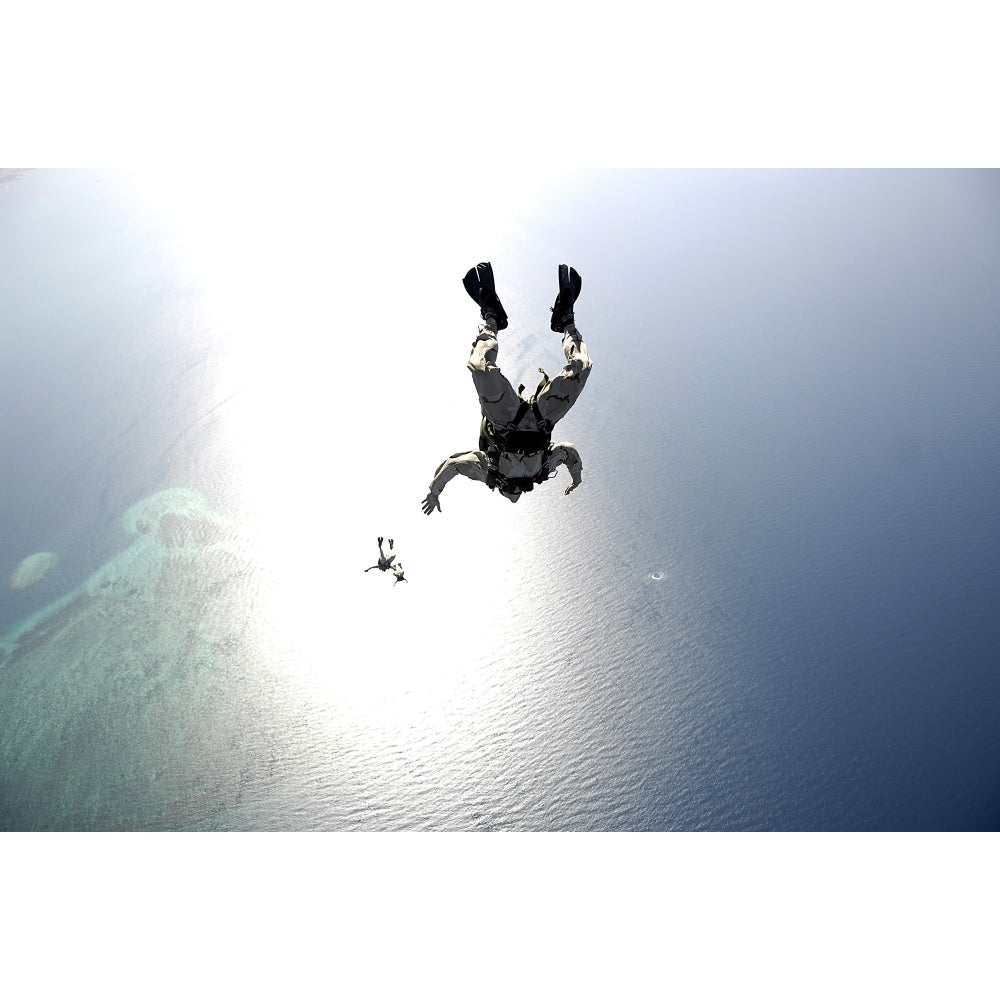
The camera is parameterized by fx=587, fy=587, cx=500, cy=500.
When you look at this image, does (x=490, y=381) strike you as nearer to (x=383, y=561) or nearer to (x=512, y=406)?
(x=512, y=406)

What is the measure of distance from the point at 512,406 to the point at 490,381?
587mm

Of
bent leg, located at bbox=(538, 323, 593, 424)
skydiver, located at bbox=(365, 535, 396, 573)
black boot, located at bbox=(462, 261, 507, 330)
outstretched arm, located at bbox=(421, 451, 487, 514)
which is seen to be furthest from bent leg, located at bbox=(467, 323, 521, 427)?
skydiver, located at bbox=(365, 535, 396, 573)

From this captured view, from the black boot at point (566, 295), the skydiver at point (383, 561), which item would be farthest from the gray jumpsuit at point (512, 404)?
the skydiver at point (383, 561)

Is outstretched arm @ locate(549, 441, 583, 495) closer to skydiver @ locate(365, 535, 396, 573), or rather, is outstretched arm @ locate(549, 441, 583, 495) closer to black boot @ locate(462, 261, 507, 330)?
black boot @ locate(462, 261, 507, 330)

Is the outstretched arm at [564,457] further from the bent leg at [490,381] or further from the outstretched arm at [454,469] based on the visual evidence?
the bent leg at [490,381]

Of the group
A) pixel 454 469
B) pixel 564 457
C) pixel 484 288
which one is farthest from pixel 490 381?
pixel 564 457

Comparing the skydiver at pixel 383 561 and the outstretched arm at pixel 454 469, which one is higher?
the outstretched arm at pixel 454 469

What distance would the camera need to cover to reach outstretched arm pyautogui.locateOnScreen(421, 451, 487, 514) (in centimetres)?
787

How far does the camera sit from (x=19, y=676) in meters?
16.2

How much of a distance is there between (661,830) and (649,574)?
662cm

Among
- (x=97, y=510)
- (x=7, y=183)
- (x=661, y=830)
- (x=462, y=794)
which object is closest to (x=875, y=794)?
(x=661, y=830)

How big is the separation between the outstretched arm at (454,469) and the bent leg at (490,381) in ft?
2.80

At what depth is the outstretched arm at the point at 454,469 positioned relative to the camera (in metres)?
7.87

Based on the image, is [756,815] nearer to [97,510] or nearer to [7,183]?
[97,510]
